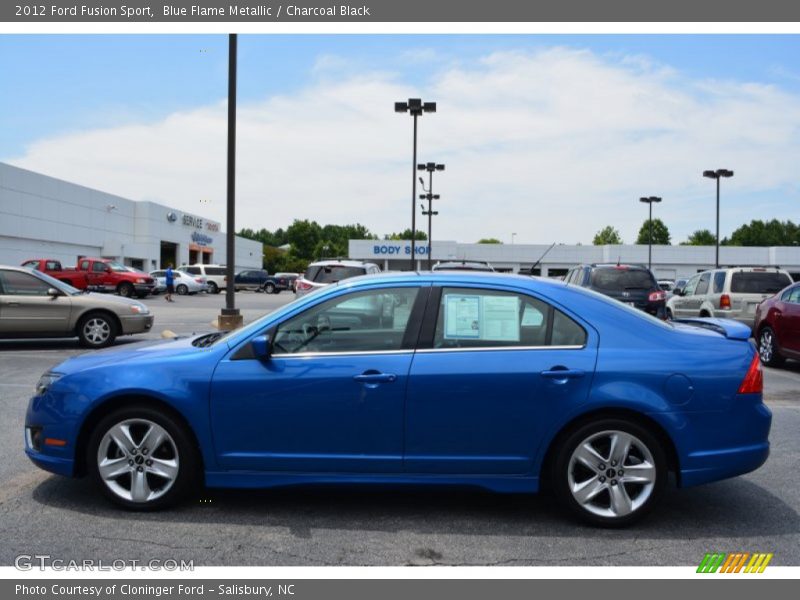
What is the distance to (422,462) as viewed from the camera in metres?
4.36

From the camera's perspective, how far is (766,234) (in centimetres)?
14088

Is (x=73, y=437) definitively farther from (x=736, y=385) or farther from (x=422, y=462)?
(x=736, y=385)

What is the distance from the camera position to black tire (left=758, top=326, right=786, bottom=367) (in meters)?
12.0

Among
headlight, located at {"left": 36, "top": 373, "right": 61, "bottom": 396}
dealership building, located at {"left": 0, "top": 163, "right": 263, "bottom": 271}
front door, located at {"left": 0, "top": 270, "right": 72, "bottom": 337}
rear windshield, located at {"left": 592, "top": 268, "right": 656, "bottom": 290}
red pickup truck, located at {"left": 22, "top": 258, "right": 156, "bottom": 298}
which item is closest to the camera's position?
headlight, located at {"left": 36, "top": 373, "right": 61, "bottom": 396}

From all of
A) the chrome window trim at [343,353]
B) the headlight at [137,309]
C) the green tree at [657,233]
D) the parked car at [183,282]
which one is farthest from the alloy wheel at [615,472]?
the green tree at [657,233]

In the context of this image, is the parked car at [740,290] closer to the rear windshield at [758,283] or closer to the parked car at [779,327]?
the rear windshield at [758,283]

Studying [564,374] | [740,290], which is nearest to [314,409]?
[564,374]

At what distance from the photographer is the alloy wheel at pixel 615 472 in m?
4.32

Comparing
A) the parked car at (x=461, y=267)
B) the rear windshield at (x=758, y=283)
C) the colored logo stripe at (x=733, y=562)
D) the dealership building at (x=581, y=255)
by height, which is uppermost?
the dealership building at (x=581, y=255)

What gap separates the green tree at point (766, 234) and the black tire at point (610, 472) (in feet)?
492

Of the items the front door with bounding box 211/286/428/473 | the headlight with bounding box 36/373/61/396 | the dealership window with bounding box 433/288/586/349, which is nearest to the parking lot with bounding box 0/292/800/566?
the front door with bounding box 211/286/428/473

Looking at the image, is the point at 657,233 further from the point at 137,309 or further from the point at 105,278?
the point at 137,309

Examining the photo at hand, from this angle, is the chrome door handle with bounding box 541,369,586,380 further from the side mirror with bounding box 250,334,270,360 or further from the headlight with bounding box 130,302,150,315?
the headlight with bounding box 130,302,150,315

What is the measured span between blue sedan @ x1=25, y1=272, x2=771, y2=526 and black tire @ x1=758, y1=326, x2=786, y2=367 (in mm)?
8378
